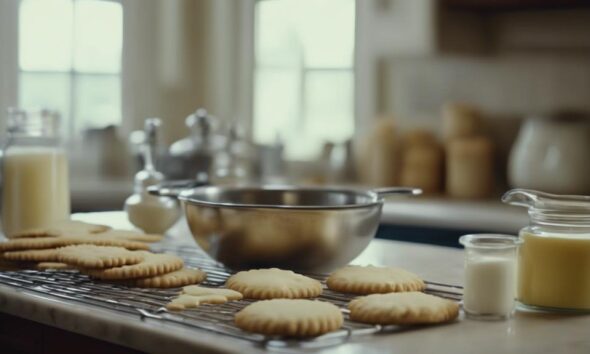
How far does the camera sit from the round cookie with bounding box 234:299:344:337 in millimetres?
1047

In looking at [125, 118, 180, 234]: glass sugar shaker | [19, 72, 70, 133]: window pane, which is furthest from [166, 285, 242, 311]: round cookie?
[19, 72, 70, 133]: window pane

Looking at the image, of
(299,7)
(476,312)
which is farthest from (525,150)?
(476,312)

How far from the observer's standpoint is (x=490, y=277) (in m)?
1.21

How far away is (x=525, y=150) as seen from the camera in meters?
3.42

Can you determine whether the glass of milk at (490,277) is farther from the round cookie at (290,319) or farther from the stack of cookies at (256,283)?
the round cookie at (290,319)

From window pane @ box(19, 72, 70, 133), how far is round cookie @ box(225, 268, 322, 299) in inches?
117

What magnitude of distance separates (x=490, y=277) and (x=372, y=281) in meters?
0.18

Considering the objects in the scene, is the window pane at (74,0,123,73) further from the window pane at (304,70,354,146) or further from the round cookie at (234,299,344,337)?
the round cookie at (234,299,344,337)

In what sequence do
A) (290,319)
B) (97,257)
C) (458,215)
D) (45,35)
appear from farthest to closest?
(45,35) → (458,215) → (97,257) → (290,319)

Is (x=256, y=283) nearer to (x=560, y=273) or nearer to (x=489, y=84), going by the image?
(x=560, y=273)

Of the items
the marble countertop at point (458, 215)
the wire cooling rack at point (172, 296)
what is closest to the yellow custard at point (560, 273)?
the wire cooling rack at point (172, 296)

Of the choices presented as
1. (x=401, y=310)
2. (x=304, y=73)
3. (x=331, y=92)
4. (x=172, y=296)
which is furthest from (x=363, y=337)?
(x=304, y=73)

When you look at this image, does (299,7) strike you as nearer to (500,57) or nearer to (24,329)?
(500,57)

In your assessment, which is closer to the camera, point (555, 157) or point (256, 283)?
point (256, 283)
